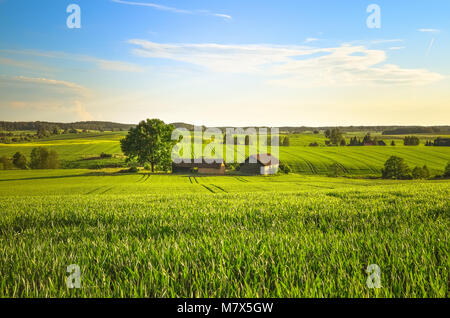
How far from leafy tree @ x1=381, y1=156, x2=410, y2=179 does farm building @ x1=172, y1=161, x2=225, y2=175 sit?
4695cm

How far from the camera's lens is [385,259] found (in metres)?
2.73

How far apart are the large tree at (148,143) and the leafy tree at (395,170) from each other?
204ft

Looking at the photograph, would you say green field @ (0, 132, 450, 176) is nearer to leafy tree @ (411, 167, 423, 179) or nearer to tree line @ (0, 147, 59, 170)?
tree line @ (0, 147, 59, 170)

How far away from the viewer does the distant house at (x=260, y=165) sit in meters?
79.2

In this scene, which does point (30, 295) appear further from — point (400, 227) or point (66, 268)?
point (400, 227)

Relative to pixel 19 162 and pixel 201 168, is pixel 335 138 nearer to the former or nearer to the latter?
pixel 201 168

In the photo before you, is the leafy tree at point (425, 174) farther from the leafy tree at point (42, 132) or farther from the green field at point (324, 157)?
the leafy tree at point (42, 132)

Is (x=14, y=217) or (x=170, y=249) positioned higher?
(x=170, y=249)

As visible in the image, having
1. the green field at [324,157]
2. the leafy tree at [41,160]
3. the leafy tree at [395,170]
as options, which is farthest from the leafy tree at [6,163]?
the leafy tree at [395,170]

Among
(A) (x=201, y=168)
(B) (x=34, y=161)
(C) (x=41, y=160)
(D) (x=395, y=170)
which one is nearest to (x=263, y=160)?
(A) (x=201, y=168)

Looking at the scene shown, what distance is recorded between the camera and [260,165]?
263 feet
